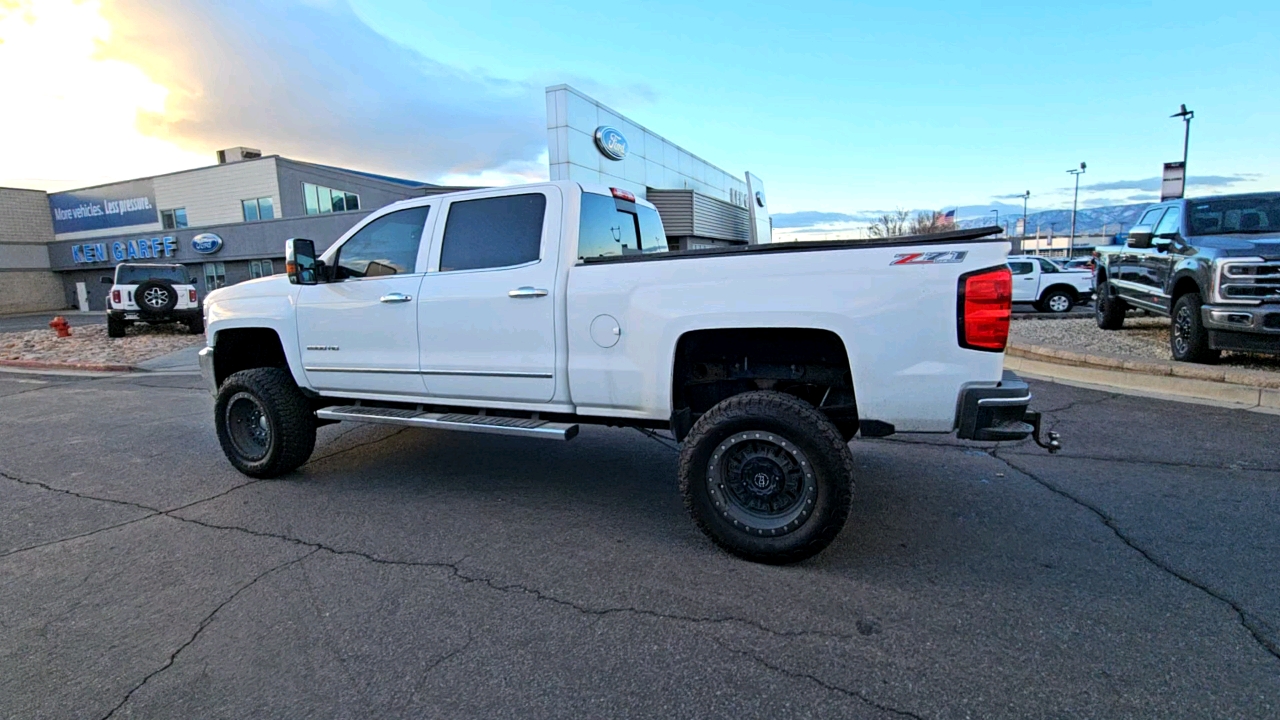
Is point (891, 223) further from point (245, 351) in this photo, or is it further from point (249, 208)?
point (245, 351)

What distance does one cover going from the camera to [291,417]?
4.91m

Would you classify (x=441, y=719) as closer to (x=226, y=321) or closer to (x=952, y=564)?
(x=952, y=564)

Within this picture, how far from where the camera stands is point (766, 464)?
3412 millimetres

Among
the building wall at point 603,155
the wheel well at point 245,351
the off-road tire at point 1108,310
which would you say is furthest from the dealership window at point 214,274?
the off-road tire at point 1108,310

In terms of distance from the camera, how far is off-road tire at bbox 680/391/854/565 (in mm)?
3232

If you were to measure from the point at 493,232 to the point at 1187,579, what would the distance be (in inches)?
169

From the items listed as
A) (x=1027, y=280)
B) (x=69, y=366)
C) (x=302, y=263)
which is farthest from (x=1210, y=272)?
(x=69, y=366)

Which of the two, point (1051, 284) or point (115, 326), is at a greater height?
point (1051, 284)

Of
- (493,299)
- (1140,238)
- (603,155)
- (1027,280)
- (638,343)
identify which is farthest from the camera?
(603,155)

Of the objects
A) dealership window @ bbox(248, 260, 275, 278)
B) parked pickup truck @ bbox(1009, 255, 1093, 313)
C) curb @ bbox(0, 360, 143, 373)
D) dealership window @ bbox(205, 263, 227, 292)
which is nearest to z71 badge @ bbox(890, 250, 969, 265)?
curb @ bbox(0, 360, 143, 373)

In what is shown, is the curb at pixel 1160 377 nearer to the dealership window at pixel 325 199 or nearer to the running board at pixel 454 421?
the running board at pixel 454 421

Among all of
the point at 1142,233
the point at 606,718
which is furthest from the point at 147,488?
the point at 1142,233

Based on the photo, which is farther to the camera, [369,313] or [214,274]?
[214,274]

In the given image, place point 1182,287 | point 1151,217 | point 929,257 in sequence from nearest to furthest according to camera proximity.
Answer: point 929,257, point 1182,287, point 1151,217
